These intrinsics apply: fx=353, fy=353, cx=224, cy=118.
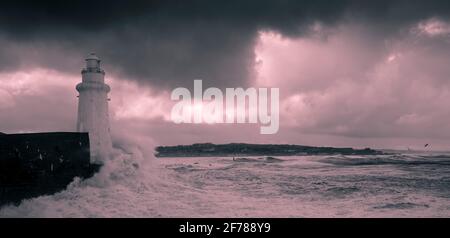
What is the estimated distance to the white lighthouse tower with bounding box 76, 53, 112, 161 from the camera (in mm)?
12820

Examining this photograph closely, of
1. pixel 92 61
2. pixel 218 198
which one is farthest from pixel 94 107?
pixel 218 198

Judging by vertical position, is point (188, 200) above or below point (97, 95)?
below

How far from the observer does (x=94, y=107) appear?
12.9 metres

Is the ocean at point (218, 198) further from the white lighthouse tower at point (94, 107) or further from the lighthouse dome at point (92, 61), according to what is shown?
the lighthouse dome at point (92, 61)

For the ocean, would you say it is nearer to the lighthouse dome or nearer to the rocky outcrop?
the rocky outcrop

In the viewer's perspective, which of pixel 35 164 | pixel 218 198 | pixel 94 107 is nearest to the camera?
pixel 35 164

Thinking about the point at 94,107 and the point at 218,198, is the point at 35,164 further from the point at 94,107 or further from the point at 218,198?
the point at 218,198

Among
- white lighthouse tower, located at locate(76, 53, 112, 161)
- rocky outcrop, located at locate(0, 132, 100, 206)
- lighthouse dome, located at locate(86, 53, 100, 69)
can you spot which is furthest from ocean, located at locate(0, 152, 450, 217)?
lighthouse dome, located at locate(86, 53, 100, 69)
